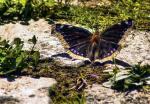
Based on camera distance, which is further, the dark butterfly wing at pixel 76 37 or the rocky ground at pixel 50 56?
the dark butterfly wing at pixel 76 37

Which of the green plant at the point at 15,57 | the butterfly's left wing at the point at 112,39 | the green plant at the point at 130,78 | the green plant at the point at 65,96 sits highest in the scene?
the butterfly's left wing at the point at 112,39

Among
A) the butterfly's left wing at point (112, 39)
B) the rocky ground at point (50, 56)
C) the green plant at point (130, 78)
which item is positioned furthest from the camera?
the butterfly's left wing at point (112, 39)

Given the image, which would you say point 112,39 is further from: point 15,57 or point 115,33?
point 15,57

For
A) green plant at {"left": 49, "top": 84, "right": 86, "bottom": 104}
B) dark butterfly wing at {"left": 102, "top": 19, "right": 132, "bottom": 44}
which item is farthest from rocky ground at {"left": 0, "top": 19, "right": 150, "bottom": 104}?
dark butterfly wing at {"left": 102, "top": 19, "right": 132, "bottom": 44}

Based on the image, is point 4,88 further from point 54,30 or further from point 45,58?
point 54,30

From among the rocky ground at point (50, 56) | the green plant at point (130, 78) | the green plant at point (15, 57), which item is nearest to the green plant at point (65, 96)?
the rocky ground at point (50, 56)

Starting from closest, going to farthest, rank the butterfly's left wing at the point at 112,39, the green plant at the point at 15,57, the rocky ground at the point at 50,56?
the rocky ground at the point at 50,56, the green plant at the point at 15,57, the butterfly's left wing at the point at 112,39

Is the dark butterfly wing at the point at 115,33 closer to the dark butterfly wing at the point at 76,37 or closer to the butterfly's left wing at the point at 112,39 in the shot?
the butterfly's left wing at the point at 112,39
